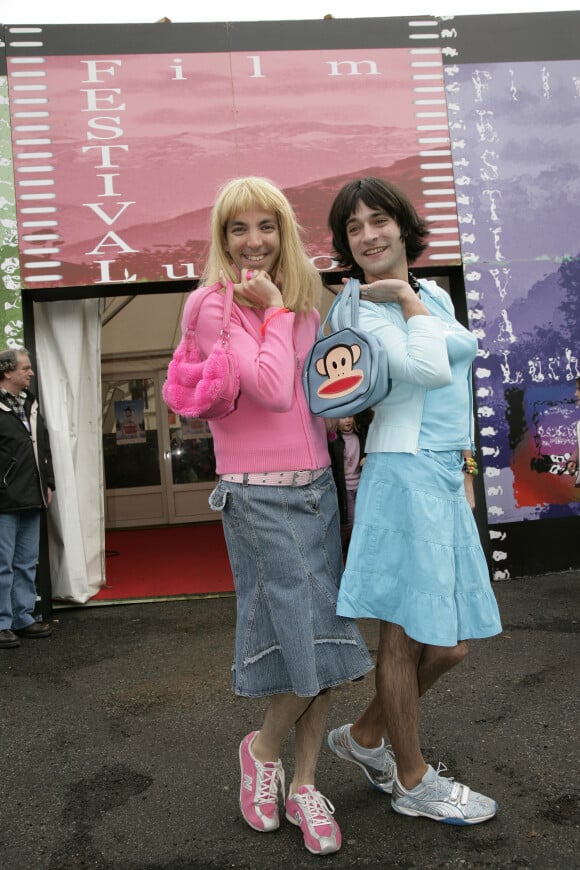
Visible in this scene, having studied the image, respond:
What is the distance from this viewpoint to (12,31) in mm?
5258

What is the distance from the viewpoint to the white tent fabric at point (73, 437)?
5480 millimetres

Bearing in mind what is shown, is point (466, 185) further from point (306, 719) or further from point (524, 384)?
point (306, 719)

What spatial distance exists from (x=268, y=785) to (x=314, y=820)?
0.55 ft

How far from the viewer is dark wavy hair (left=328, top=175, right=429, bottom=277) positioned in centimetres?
216

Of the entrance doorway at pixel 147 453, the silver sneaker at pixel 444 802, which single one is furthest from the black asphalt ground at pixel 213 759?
the entrance doorway at pixel 147 453

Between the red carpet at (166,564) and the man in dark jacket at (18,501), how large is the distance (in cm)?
87

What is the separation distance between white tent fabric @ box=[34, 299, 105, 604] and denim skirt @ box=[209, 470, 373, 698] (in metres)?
3.65

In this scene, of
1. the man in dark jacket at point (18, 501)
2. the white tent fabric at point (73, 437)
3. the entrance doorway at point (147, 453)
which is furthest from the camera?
the entrance doorway at point (147, 453)

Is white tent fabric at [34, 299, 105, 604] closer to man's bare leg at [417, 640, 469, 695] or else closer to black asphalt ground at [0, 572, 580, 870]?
black asphalt ground at [0, 572, 580, 870]

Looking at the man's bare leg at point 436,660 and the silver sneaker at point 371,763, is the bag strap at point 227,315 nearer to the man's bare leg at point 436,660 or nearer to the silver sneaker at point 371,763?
the man's bare leg at point 436,660

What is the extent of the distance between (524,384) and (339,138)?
7.38ft

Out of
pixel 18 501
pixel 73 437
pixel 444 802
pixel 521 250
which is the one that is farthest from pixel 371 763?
pixel 521 250

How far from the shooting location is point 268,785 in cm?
216

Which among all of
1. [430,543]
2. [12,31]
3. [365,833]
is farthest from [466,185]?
[365,833]
